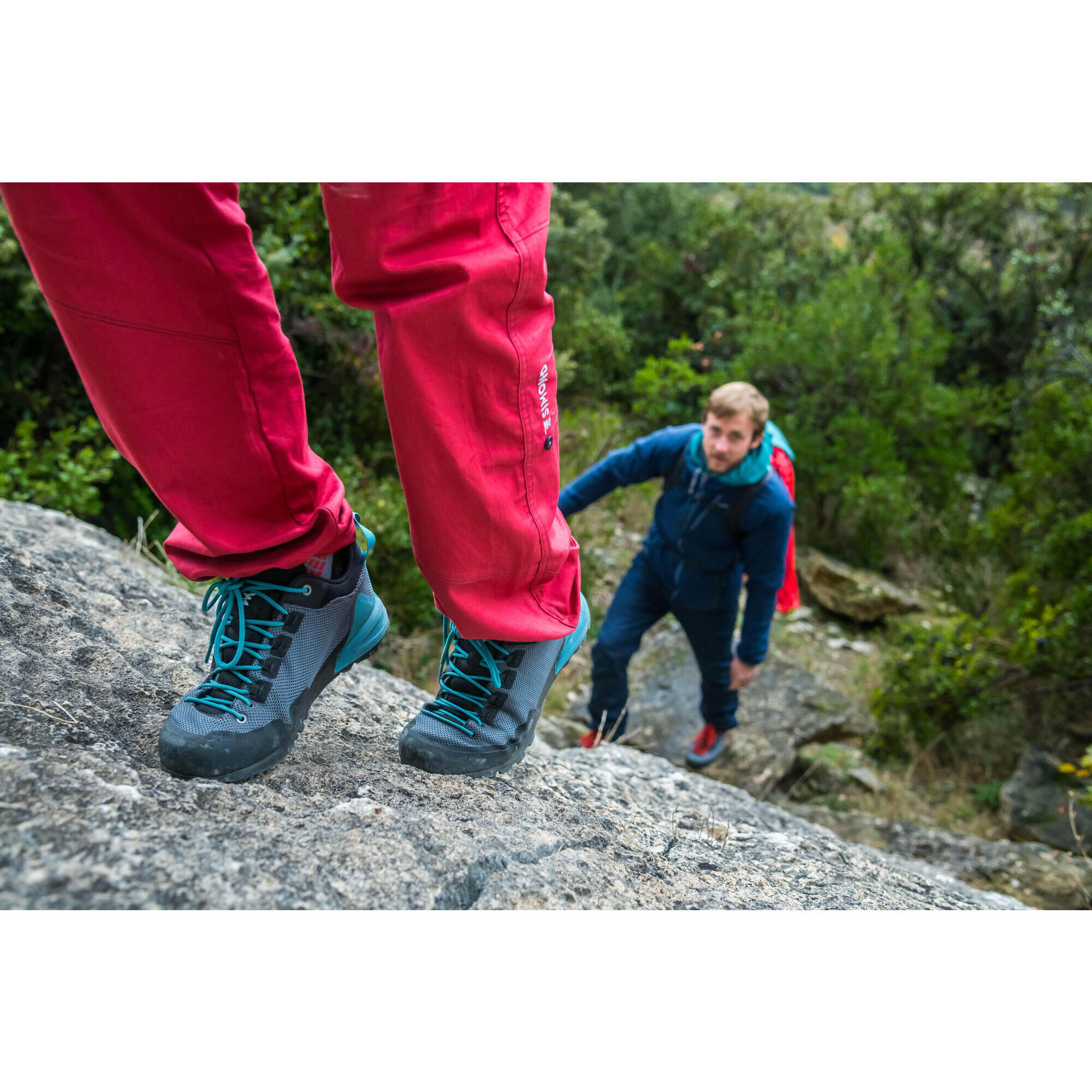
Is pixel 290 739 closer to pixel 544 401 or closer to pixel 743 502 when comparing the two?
pixel 544 401

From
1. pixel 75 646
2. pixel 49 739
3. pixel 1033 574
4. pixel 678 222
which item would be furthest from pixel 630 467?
pixel 678 222

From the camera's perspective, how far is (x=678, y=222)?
11.4 m

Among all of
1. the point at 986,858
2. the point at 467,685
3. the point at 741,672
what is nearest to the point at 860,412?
the point at 741,672

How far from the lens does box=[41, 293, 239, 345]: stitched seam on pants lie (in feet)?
3.45

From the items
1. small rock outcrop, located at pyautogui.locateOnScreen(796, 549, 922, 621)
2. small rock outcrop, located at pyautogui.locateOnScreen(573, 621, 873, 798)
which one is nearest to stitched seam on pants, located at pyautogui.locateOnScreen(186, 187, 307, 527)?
small rock outcrop, located at pyautogui.locateOnScreen(573, 621, 873, 798)

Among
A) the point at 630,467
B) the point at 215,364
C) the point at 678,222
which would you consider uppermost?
the point at 678,222

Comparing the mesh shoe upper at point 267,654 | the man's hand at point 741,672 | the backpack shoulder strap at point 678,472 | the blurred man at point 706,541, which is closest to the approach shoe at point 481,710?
the mesh shoe upper at point 267,654

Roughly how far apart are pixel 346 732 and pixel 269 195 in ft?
12.9

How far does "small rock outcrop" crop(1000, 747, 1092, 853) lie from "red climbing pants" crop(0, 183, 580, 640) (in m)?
4.21

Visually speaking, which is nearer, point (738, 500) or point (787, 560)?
point (738, 500)

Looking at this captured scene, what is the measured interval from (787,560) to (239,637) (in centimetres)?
284

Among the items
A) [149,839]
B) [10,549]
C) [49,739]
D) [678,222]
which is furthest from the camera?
[678,222]

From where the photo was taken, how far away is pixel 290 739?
4.42 ft

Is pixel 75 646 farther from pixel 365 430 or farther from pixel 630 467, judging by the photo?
pixel 365 430
